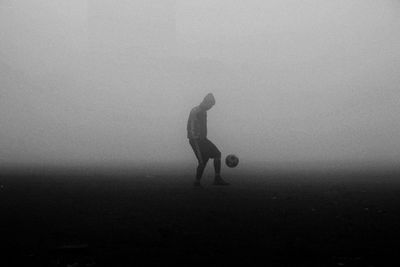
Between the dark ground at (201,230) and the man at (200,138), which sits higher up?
the man at (200,138)

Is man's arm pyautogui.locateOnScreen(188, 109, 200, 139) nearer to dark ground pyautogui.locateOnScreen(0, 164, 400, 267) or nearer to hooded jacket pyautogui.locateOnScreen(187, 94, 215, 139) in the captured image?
hooded jacket pyautogui.locateOnScreen(187, 94, 215, 139)

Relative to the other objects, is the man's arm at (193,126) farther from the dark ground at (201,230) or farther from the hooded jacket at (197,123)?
the dark ground at (201,230)

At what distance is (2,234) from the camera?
5.12m

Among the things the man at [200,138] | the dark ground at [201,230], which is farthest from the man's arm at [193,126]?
the dark ground at [201,230]

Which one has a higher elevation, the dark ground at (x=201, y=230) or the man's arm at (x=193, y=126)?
the man's arm at (x=193, y=126)

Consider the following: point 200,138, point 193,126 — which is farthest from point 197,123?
point 200,138

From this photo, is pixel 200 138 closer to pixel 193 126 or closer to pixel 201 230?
pixel 193 126

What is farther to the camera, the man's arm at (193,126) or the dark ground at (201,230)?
the man's arm at (193,126)

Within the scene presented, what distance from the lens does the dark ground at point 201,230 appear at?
4.04 meters

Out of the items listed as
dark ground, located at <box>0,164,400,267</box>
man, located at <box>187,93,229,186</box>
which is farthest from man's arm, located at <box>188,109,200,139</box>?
dark ground, located at <box>0,164,400,267</box>

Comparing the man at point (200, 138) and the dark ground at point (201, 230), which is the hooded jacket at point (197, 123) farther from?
the dark ground at point (201, 230)

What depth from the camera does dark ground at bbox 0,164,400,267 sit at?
404cm

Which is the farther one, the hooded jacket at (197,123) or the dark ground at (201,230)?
the hooded jacket at (197,123)

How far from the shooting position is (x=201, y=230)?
17.5 ft
